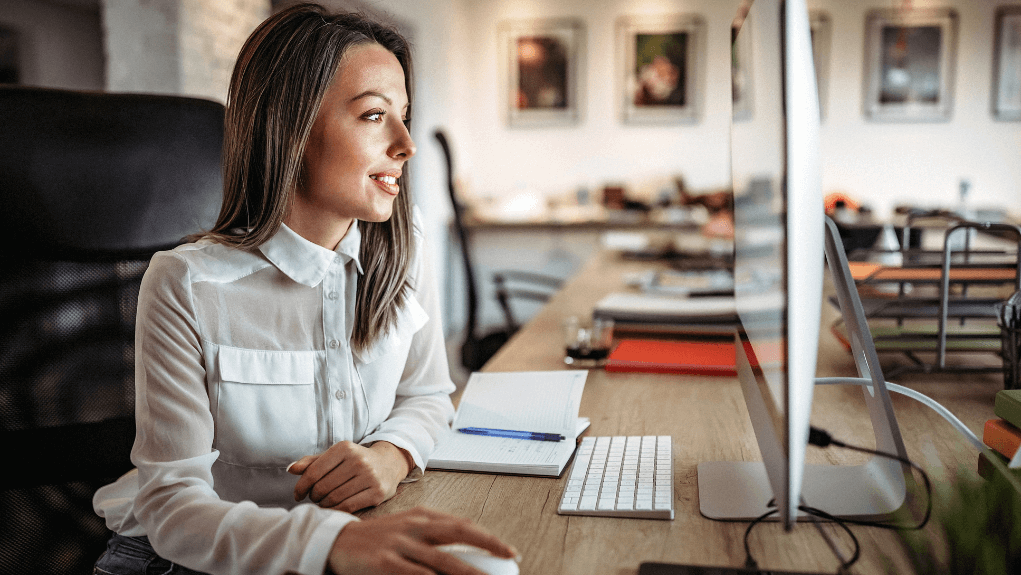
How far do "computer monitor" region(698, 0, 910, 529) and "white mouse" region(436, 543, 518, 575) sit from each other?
9.1 inches

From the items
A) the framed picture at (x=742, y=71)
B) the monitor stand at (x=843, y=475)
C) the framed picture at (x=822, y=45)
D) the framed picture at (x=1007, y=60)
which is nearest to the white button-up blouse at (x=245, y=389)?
the monitor stand at (x=843, y=475)

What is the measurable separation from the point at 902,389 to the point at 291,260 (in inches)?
30.3

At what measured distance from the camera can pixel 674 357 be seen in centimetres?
139

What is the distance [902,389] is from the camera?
843 mm

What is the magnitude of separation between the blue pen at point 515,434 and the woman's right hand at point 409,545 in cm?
33

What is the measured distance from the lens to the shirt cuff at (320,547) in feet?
2.04

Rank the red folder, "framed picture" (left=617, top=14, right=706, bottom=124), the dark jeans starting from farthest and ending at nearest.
Result: "framed picture" (left=617, top=14, right=706, bottom=124), the red folder, the dark jeans

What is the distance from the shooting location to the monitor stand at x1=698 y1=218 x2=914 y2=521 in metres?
0.71

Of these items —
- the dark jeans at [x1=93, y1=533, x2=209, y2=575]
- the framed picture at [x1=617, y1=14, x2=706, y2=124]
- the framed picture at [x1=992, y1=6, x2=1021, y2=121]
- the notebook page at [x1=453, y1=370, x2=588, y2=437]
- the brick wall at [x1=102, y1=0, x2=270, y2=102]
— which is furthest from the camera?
the framed picture at [x1=617, y1=14, x2=706, y2=124]

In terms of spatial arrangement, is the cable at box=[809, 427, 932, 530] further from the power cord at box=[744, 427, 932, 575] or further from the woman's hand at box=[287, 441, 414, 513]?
the woman's hand at box=[287, 441, 414, 513]

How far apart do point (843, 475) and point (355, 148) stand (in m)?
0.71

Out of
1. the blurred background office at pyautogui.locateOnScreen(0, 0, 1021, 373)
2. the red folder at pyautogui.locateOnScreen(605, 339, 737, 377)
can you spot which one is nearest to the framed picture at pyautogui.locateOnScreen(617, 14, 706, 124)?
the blurred background office at pyautogui.locateOnScreen(0, 0, 1021, 373)

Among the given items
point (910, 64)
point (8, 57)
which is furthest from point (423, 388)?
point (8, 57)

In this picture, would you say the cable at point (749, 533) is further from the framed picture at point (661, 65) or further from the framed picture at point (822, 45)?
the framed picture at point (822, 45)
